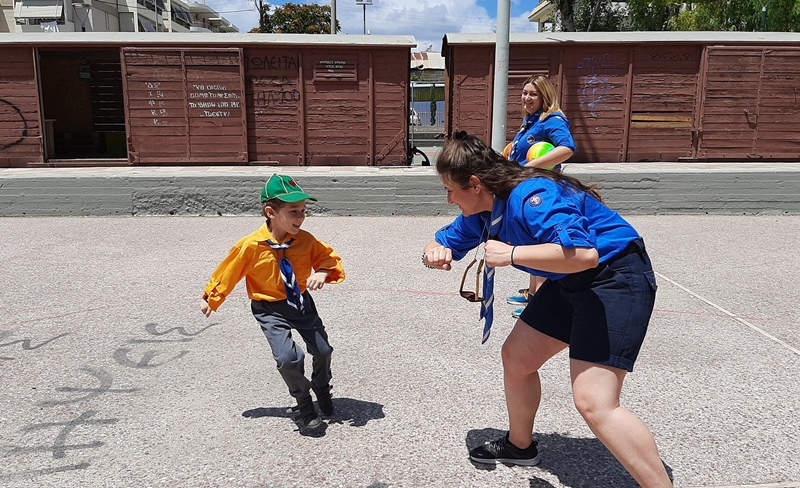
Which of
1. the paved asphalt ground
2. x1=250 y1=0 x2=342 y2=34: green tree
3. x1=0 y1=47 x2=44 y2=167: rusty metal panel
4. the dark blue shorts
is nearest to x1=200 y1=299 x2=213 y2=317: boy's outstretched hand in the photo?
the paved asphalt ground

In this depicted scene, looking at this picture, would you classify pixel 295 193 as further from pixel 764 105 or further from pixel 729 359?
pixel 764 105

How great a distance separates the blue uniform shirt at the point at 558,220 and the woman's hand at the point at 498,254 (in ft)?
0.40

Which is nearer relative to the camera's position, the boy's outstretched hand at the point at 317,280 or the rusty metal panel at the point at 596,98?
the boy's outstretched hand at the point at 317,280

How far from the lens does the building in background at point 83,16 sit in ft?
96.0

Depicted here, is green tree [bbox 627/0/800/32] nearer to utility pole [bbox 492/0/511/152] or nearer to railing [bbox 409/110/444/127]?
railing [bbox 409/110/444/127]

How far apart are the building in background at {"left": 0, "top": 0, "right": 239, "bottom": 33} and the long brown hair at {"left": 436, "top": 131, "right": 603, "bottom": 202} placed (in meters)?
32.6

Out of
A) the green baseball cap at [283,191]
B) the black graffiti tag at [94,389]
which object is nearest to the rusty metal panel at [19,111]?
the black graffiti tag at [94,389]

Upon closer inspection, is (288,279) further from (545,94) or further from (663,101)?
(663,101)

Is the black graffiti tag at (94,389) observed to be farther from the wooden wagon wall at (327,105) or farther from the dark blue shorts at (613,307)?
the wooden wagon wall at (327,105)

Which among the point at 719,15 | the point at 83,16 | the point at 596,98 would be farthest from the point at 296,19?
the point at 596,98

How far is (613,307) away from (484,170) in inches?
26.6

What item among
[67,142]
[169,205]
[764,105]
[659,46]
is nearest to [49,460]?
[169,205]

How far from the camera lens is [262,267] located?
3.16m

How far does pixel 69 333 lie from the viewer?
183 inches
